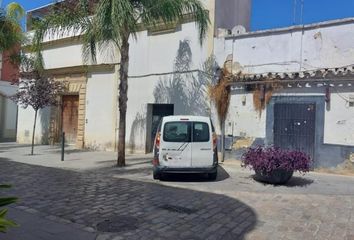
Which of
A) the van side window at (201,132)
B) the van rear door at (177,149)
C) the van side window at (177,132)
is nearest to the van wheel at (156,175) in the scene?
the van rear door at (177,149)

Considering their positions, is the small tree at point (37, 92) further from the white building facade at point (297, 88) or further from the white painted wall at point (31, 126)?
the white building facade at point (297, 88)

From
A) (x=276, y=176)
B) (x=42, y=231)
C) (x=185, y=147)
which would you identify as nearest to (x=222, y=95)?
(x=185, y=147)

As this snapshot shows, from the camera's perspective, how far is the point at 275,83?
13.1 m

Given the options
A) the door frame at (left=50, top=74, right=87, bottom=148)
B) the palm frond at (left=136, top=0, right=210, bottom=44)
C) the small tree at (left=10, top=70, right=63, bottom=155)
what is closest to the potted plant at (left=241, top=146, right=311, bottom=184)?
the palm frond at (left=136, top=0, right=210, bottom=44)

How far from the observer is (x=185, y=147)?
10.1 meters

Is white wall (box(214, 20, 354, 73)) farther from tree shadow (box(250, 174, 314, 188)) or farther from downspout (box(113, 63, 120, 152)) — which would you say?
downspout (box(113, 63, 120, 152))

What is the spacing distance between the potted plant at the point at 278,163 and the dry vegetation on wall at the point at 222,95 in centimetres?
458

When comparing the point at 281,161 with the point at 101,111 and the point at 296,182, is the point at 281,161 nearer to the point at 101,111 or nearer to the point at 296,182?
the point at 296,182

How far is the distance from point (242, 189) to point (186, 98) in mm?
6774

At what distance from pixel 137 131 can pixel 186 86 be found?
10.4 ft

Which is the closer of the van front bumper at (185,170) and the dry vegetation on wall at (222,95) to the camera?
the van front bumper at (185,170)

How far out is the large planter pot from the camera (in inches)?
380

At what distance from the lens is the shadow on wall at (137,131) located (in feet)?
55.6

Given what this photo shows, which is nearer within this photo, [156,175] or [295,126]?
[156,175]
